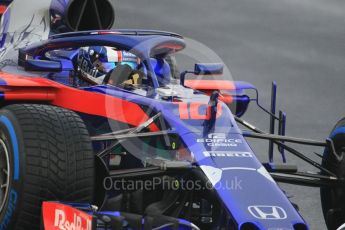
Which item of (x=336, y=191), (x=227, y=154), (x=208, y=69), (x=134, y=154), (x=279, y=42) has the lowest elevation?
(x=279, y=42)

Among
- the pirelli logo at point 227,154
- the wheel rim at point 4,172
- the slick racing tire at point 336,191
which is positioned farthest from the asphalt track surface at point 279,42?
the wheel rim at point 4,172

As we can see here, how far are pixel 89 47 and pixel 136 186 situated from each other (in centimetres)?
227

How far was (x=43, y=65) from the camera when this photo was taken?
29.4ft

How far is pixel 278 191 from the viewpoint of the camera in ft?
24.0

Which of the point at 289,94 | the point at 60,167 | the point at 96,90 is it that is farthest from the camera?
the point at 289,94

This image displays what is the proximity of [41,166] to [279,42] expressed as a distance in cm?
1047

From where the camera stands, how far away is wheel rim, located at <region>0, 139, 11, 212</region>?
302 inches

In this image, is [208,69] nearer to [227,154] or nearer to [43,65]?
[43,65]

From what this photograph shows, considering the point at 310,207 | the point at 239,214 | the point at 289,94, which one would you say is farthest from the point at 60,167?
the point at 289,94

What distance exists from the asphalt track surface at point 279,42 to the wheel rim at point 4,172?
15.7ft

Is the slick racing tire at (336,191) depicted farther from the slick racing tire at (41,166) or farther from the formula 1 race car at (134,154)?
the slick racing tire at (41,166)

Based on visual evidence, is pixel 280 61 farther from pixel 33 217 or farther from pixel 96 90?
pixel 33 217

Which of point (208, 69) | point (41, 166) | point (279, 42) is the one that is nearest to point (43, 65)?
point (208, 69)

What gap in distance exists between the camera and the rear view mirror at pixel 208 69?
949cm
